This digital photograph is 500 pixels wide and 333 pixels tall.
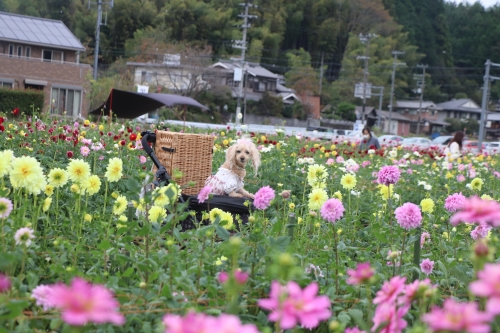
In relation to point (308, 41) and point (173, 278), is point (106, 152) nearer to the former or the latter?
point (173, 278)

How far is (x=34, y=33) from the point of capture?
31.9m

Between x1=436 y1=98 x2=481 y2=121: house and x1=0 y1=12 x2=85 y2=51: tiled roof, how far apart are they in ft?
143

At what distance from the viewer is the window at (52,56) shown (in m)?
32.2

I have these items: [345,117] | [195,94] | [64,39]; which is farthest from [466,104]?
[64,39]

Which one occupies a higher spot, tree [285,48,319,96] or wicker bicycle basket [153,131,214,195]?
tree [285,48,319,96]

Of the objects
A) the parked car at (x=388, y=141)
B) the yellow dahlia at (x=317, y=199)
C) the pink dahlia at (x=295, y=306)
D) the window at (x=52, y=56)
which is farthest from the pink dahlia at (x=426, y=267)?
the window at (x=52, y=56)

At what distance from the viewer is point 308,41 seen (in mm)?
65375

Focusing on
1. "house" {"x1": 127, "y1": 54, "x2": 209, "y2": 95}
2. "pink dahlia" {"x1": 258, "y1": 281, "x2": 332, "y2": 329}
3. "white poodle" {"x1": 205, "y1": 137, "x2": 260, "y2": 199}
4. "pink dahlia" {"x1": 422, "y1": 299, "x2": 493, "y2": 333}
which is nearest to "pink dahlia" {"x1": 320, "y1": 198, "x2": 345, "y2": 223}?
"pink dahlia" {"x1": 258, "y1": 281, "x2": 332, "y2": 329}

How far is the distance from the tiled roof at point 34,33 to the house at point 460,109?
4355 centimetres

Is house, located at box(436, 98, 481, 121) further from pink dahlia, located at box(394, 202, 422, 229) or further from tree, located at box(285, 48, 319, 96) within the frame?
pink dahlia, located at box(394, 202, 422, 229)

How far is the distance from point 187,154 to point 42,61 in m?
28.0

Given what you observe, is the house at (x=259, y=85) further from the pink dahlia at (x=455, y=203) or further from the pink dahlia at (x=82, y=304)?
the pink dahlia at (x=82, y=304)

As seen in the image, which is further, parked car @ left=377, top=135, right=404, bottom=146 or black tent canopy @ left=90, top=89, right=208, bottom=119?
parked car @ left=377, top=135, right=404, bottom=146

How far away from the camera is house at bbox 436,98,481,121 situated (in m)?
67.8
